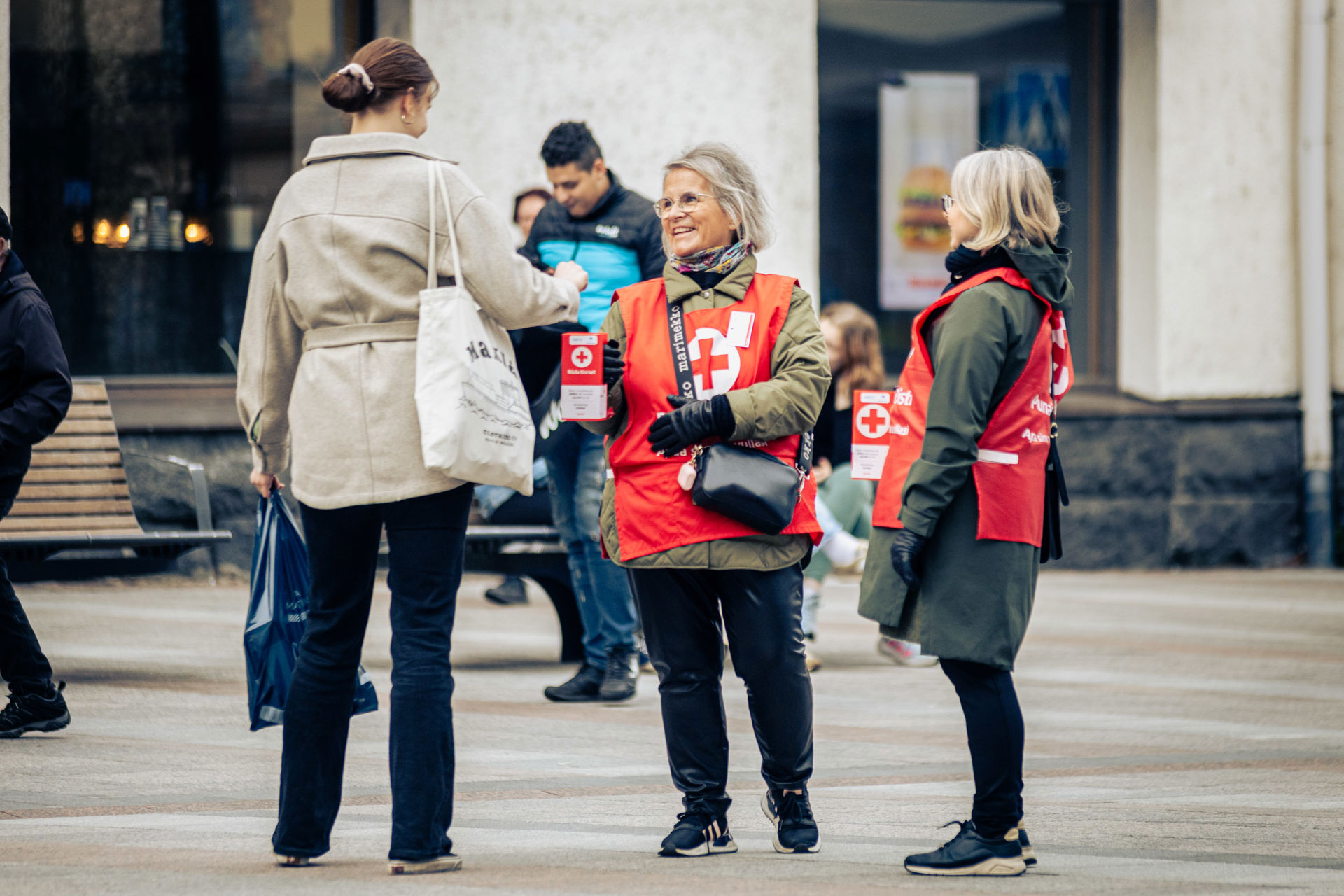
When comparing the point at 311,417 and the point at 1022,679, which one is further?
the point at 1022,679

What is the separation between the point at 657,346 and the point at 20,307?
242 cm

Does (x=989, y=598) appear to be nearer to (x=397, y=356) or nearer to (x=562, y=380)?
(x=562, y=380)

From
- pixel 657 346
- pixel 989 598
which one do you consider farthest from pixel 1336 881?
pixel 657 346

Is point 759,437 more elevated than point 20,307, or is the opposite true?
point 20,307

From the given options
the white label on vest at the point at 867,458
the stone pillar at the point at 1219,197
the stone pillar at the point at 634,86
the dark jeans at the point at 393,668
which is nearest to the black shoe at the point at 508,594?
the stone pillar at the point at 634,86

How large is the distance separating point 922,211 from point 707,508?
831cm

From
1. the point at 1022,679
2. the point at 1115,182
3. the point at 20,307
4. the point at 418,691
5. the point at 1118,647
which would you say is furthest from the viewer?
the point at 1115,182

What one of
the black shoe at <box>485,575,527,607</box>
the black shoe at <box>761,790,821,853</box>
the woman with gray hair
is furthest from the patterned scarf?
the black shoe at <box>485,575,527,607</box>

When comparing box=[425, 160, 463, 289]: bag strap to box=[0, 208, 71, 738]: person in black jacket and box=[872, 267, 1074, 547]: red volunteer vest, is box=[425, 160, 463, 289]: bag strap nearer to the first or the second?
box=[872, 267, 1074, 547]: red volunteer vest

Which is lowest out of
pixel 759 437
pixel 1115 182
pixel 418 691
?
pixel 418 691

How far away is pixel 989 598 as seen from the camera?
12.3 feet

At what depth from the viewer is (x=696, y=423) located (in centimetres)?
380

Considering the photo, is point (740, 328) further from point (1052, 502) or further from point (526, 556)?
point (526, 556)

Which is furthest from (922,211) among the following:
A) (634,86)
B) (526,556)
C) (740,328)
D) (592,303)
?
(740,328)
